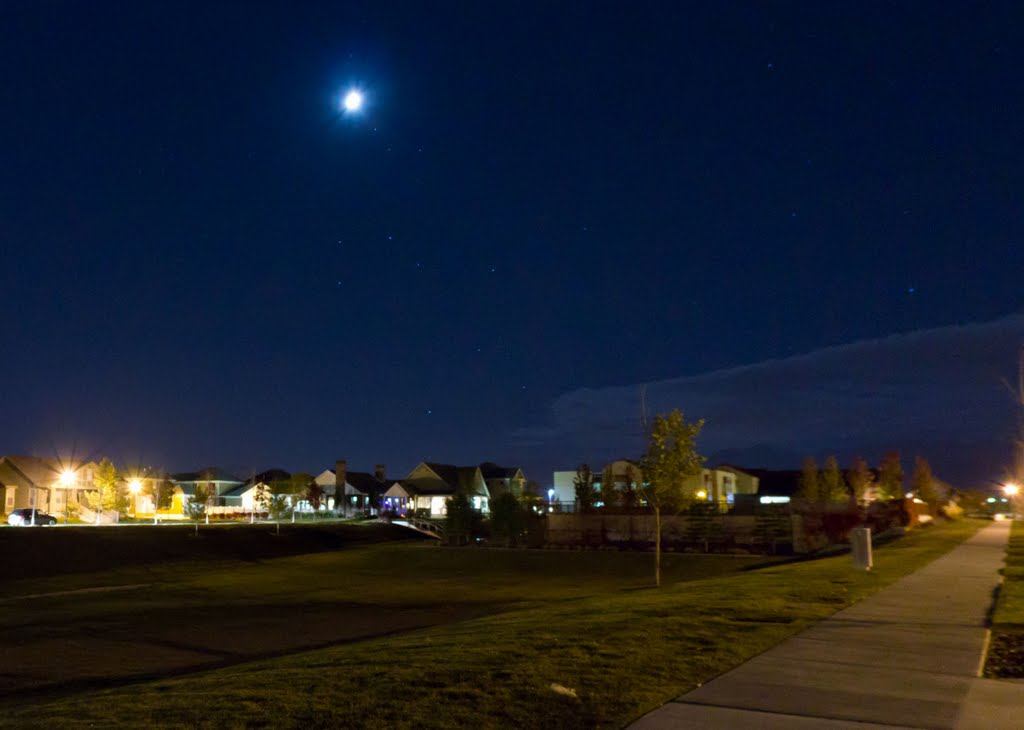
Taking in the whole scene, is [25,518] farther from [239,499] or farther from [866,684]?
[866,684]

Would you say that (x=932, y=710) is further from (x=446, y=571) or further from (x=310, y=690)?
(x=446, y=571)

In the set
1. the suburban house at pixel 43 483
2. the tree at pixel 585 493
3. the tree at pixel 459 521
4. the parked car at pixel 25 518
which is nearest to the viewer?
the tree at pixel 459 521

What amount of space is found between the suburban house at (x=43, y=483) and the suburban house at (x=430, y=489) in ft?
116

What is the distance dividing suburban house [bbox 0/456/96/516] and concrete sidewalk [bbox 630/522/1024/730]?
242ft

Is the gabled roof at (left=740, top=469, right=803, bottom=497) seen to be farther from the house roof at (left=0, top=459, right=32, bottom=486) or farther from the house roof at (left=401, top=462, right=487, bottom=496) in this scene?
the house roof at (left=0, top=459, right=32, bottom=486)

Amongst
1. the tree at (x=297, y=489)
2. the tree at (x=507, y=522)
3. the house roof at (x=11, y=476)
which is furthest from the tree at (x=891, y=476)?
the house roof at (x=11, y=476)

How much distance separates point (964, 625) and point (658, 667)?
5.83 meters

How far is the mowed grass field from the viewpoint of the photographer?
315 inches

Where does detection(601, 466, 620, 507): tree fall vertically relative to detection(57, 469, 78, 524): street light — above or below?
below

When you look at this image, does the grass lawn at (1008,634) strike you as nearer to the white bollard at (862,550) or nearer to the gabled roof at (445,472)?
the white bollard at (862,550)

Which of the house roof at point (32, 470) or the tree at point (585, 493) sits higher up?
the house roof at point (32, 470)

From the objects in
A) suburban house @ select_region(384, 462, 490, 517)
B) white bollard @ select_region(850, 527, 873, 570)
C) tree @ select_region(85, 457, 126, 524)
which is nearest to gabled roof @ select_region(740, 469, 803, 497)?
suburban house @ select_region(384, 462, 490, 517)

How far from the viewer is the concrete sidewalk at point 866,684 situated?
7.45 metres

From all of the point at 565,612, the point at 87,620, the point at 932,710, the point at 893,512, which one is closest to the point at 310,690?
the point at 932,710
